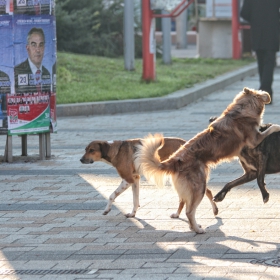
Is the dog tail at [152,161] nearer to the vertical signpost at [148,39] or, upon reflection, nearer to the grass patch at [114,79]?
the grass patch at [114,79]

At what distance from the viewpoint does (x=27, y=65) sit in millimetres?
9562

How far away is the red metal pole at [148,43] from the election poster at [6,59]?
7.52m

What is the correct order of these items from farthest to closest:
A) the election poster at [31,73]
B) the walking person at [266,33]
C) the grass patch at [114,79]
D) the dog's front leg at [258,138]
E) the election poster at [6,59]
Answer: the grass patch at [114,79] → the walking person at [266,33] → the election poster at [31,73] → the election poster at [6,59] → the dog's front leg at [258,138]

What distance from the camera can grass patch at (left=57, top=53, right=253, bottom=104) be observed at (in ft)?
48.5

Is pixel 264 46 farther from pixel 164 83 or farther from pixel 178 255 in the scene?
pixel 178 255

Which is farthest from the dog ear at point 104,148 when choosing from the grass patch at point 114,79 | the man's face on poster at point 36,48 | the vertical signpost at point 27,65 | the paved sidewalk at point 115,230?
the grass patch at point 114,79

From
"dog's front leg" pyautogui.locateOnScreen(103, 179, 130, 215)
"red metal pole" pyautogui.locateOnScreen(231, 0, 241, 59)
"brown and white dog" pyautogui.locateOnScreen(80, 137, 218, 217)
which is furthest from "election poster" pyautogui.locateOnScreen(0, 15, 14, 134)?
"red metal pole" pyautogui.locateOnScreen(231, 0, 241, 59)

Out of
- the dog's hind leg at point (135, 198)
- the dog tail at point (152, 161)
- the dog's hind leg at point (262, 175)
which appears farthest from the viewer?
the dog's hind leg at point (135, 198)

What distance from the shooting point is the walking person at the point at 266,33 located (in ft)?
46.3

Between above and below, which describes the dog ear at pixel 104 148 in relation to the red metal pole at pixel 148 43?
below

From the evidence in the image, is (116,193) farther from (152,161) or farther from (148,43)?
(148,43)

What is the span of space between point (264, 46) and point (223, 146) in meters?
8.03

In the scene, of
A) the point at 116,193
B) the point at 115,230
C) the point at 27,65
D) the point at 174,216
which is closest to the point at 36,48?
the point at 27,65

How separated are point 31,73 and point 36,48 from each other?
0.31 metres
